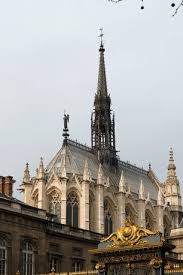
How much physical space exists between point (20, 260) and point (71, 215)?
94.6 feet

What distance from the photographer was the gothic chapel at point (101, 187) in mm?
73562

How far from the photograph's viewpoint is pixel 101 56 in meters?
94.6

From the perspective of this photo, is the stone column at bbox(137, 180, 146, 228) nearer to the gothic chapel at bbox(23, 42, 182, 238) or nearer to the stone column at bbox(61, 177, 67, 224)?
the gothic chapel at bbox(23, 42, 182, 238)

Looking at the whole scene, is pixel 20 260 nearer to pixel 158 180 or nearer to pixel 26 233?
pixel 26 233

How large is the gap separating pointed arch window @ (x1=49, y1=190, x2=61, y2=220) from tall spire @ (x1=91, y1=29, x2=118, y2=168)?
45.5ft

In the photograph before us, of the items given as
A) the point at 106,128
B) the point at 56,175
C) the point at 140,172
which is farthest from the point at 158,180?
the point at 56,175

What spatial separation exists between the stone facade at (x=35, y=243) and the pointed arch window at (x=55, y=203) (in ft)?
65.7

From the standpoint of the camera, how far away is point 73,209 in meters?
73.8

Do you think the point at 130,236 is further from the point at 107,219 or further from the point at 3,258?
the point at 107,219

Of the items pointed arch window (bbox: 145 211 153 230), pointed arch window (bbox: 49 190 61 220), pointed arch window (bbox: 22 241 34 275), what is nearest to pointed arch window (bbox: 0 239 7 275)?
pointed arch window (bbox: 22 241 34 275)

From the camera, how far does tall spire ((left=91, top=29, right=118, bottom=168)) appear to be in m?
87.3

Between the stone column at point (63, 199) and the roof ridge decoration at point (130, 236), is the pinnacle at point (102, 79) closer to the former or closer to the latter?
the stone column at point (63, 199)

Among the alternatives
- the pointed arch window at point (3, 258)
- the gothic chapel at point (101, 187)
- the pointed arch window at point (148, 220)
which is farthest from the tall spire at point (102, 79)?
the pointed arch window at point (3, 258)

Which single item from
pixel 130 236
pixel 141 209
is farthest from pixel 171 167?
pixel 130 236
